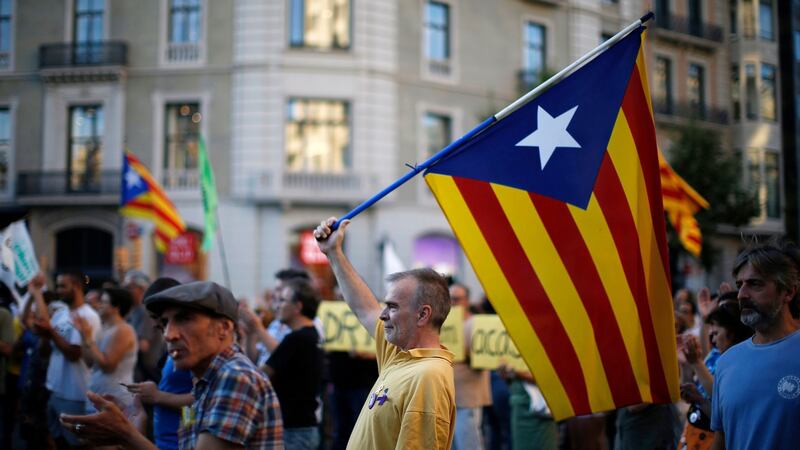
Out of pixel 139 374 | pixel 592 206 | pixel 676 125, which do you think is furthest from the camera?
pixel 676 125

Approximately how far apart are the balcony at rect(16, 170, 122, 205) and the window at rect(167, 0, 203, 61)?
151 inches

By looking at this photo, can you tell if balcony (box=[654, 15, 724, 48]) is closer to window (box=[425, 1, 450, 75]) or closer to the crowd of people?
window (box=[425, 1, 450, 75])

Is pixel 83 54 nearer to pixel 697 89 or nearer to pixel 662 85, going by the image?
pixel 662 85

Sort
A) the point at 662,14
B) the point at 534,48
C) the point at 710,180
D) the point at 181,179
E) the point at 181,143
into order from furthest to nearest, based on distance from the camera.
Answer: the point at 662,14
the point at 534,48
the point at 710,180
the point at 181,143
the point at 181,179

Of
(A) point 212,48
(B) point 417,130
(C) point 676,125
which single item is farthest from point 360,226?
(C) point 676,125

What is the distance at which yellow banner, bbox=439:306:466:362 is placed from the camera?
785cm

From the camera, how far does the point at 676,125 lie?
29.1 m

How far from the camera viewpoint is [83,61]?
23.9m

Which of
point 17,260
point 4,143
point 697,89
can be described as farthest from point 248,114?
point 697,89

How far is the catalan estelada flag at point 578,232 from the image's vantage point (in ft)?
13.7

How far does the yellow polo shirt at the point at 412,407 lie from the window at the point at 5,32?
2496cm

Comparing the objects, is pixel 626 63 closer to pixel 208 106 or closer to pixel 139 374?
pixel 139 374

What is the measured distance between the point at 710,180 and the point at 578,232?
23.1m

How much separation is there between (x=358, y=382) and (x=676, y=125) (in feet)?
77.5
